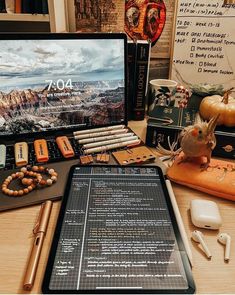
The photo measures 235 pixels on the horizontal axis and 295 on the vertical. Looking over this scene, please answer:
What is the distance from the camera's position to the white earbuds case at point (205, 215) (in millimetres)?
514

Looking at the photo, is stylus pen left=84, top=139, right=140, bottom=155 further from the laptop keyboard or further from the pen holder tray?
the pen holder tray

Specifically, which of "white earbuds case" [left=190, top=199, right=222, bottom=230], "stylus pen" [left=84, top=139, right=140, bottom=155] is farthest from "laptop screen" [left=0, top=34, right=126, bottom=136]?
"white earbuds case" [left=190, top=199, right=222, bottom=230]

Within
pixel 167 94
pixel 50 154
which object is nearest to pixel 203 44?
pixel 167 94

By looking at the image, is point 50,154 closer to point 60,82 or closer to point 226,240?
point 60,82

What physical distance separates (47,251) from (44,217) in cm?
8

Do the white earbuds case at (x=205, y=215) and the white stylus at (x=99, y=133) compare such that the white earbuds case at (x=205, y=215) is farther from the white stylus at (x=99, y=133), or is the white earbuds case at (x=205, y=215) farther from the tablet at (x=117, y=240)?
the white stylus at (x=99, y=133)

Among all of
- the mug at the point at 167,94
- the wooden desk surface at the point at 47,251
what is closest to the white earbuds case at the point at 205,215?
the wooden desk surface at the point at 47,251

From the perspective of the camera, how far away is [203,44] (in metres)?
0.99

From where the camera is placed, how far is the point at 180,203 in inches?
23.3

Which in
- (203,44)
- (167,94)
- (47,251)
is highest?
(203,44)

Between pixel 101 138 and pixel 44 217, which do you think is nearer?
pixel 44 217

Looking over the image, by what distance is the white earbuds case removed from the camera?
51 cm

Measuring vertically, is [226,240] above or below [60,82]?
below

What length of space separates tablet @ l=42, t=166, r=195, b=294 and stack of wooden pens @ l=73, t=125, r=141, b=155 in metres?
0.12
